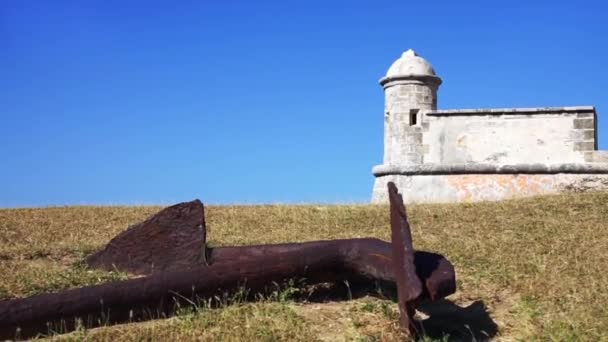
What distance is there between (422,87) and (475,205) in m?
5.66

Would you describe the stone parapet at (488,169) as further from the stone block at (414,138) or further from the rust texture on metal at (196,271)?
the rust texture on metal at (196,271)

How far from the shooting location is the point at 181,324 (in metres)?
4.66

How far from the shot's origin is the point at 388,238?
7973 mm

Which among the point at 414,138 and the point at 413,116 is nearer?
the point at 414,138

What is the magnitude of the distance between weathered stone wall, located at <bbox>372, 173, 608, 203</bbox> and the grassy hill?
10.4 feet

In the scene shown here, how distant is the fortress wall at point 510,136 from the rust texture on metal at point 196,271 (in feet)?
32.9

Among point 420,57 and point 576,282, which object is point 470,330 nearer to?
point 576,282

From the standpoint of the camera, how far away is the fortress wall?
14086 millimetres

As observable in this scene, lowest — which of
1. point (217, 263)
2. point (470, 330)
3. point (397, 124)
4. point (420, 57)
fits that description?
point (470, 330)

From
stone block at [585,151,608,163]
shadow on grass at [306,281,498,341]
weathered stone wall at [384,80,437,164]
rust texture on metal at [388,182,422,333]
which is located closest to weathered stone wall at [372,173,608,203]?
stone block at [585,151,608,163]

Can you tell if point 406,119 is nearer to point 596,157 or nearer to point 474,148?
point 474,148

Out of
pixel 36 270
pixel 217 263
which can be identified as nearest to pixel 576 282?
Result: pixel 217 263

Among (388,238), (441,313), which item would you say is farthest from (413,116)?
(441,313)

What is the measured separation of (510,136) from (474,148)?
31.1 inches
